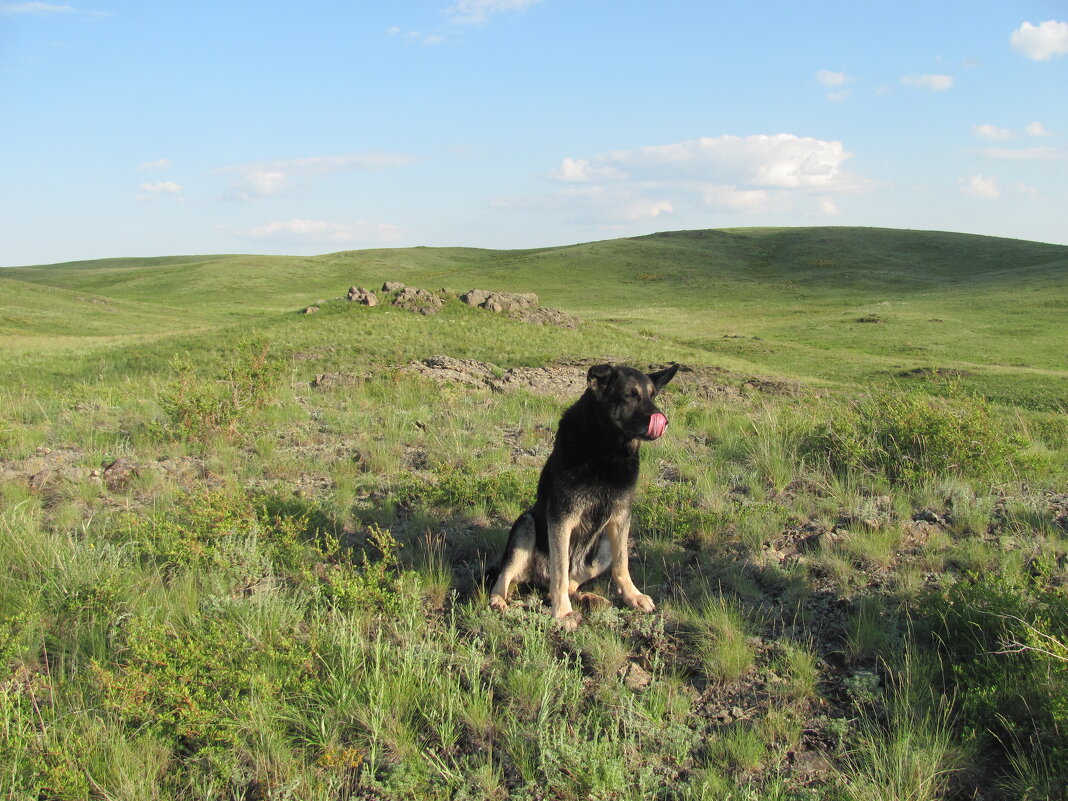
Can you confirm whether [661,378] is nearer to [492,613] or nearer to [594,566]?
[594,566]

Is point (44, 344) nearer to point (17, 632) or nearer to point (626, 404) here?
point (17, 632)

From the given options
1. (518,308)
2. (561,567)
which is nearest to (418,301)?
(518,308)

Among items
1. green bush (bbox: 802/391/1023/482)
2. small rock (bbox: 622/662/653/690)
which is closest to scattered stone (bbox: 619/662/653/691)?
small rock (bbox: 622/662/653/690)

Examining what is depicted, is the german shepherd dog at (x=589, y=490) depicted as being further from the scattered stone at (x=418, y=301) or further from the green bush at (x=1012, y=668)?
the scattered stone at (x=418, y=301)

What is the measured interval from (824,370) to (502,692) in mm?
21715

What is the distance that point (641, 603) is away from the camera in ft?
14.1

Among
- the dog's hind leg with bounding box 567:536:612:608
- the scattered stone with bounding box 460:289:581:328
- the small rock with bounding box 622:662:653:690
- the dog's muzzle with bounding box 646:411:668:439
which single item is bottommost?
the small rock with bounding box 622:662:653:690

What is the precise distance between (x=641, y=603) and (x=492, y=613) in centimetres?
95

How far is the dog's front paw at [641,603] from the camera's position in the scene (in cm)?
428

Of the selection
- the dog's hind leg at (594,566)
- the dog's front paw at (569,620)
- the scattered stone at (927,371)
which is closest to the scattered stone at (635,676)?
the dog's front paw at (569,620)

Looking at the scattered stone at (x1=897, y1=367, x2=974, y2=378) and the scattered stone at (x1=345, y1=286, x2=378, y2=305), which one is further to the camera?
the scattered stone at (x1=345, y1=286, x2=378, y2=305)

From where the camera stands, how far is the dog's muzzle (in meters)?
3.86

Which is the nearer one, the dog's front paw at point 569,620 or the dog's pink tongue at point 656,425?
the dog's pink tongue at point 656,425

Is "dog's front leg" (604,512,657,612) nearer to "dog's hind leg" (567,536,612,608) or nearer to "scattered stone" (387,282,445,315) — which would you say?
"dog's hind leg" (567,536,612,608)
